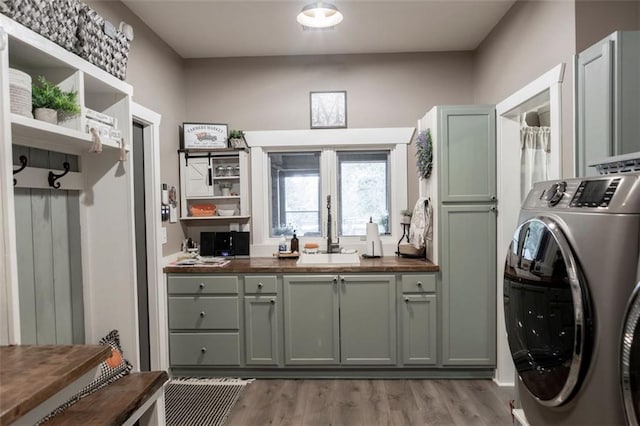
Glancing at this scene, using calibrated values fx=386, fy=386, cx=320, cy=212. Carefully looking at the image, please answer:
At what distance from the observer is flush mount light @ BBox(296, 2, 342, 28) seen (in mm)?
2486

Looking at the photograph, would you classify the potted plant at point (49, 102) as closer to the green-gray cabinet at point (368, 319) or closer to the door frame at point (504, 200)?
the green-gray cabinet at point (368, 319)

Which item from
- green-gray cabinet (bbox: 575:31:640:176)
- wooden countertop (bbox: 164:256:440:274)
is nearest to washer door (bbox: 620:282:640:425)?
green-gray cabinet (bbox: 575:31:640:176)

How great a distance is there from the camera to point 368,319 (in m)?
2.99

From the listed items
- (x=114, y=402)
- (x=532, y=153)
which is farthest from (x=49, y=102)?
(x=532, y=153)

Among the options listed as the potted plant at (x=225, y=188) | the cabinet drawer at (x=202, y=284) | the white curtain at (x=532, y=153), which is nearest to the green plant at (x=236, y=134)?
the potted plant at (x=225, y=188)

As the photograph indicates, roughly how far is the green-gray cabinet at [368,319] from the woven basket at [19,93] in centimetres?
219

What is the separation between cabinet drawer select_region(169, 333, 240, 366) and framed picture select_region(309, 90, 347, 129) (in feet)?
6.60

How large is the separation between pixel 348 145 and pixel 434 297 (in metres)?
1.55

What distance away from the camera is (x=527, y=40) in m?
2.43

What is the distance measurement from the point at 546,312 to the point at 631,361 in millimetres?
313

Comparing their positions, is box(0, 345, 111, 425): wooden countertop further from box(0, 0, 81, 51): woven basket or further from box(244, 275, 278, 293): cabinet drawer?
box(244, 275, 278, 293): cabinet drawer

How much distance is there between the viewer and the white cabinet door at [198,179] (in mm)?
3473

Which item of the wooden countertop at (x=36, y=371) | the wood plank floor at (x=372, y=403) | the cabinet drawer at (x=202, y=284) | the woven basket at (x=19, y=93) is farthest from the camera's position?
the cabinet drawer at (x=202, y=284)

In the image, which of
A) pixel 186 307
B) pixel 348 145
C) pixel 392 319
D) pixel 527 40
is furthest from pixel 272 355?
pixel 527 40
